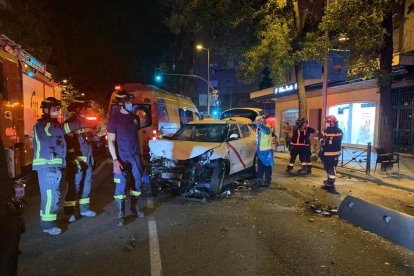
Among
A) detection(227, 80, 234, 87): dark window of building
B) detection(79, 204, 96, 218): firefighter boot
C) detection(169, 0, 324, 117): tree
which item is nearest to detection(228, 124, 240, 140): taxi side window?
detection(79, 204, 96, 218): firefighter boot

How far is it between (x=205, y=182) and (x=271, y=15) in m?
9.33

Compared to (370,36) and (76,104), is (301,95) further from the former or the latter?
(76,104)

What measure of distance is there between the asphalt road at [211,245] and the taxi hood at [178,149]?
3.10 feet

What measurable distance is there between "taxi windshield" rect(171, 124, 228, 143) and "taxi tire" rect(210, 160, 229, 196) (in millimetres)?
692

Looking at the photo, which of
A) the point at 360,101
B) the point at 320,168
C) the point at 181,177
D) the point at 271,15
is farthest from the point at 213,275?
the point at 360,101

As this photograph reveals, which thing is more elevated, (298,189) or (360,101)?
(360,101)

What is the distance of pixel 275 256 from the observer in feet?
14.8

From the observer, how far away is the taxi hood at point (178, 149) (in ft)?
23.7

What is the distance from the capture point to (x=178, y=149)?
7359 mm

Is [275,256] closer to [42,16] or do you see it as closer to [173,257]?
[173,257]

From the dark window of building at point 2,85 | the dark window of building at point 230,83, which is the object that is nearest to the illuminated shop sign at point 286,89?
the dark window of building at point 2,85

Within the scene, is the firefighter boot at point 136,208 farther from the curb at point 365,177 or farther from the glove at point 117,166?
the curb at point 365,177

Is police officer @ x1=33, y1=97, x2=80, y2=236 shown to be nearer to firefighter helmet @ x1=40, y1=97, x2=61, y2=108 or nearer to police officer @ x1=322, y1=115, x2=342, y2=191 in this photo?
firefighter helmet @ x1=40, y1=97, x2=61, y2=108

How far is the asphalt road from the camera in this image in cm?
412
